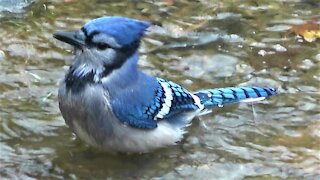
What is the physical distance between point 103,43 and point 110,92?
0.26m

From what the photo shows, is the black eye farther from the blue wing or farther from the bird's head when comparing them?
the blue wing

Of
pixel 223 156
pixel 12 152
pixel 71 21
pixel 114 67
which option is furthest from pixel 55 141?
pixel 71 21

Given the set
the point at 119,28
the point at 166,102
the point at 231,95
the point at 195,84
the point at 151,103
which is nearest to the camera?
the point at 119,28

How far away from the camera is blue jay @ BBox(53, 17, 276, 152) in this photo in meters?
4.13

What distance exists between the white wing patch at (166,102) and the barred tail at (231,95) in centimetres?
26

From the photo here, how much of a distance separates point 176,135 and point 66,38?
2.87ft

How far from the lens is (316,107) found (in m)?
4.90

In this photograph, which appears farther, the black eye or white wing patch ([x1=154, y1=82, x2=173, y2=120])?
white wing patch ([x1=154, y1=82, x2=173, y2=120])

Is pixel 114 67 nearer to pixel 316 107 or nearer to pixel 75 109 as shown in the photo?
pixel 75 109

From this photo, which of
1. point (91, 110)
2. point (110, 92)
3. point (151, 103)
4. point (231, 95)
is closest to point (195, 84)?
point (231, 95)

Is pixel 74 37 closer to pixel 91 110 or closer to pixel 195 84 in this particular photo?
pixel 91 110

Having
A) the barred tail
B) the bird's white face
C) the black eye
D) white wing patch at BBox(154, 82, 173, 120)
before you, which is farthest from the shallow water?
the black eye

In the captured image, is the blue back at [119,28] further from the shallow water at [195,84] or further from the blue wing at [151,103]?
the shallow water at [195,84]

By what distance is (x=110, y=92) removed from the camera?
4199mm
